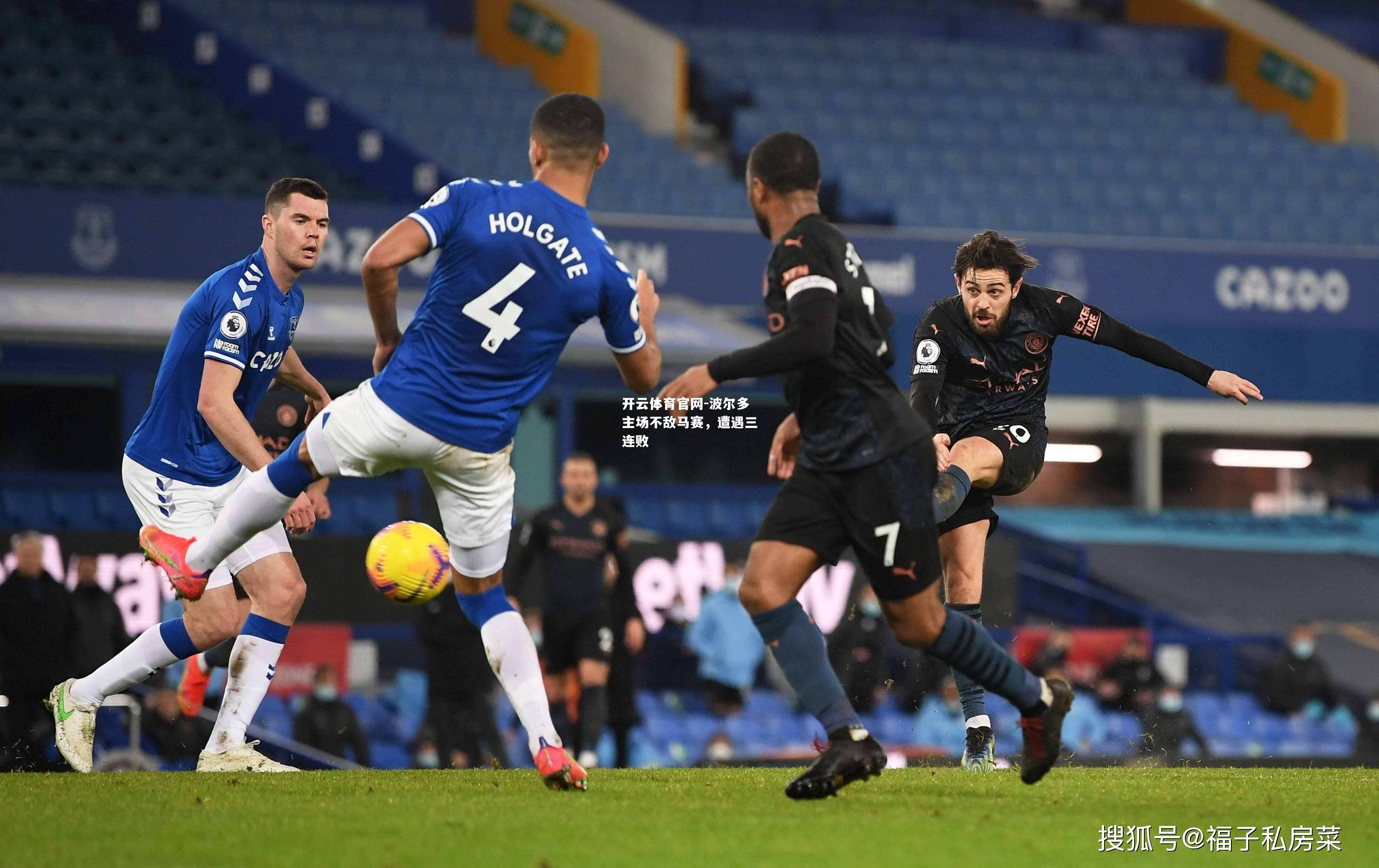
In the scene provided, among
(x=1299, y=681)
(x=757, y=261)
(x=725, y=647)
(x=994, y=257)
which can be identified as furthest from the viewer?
(x=757, y=261)

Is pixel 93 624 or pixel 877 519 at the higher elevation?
pixel 877 519

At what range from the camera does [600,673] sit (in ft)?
39.2

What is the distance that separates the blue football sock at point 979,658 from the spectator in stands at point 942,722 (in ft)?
26.0

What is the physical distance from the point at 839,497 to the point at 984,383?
216cm

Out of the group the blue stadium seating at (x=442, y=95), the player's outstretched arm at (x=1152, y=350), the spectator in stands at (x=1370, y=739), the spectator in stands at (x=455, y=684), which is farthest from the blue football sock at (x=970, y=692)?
the blue stadium seating at (x=442, y=95)

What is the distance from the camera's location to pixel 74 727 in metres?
6.85

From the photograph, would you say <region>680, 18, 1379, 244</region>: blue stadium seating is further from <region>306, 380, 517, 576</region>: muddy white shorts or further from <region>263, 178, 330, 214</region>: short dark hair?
<region>306, 380, 517, 576</region>: muddy white shorts

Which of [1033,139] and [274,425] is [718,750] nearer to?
[274,425]

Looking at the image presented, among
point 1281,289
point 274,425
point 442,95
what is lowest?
point 274,425

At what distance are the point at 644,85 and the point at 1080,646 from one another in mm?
11137

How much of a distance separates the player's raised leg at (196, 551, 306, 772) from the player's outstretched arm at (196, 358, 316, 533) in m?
0.39

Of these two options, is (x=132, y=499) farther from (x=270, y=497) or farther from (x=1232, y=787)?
(x=1232, y=787)

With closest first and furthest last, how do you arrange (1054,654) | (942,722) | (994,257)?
(994,257)
(942,722)
(1054,654)

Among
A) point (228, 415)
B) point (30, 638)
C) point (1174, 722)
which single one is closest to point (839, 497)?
point (228, 415)
